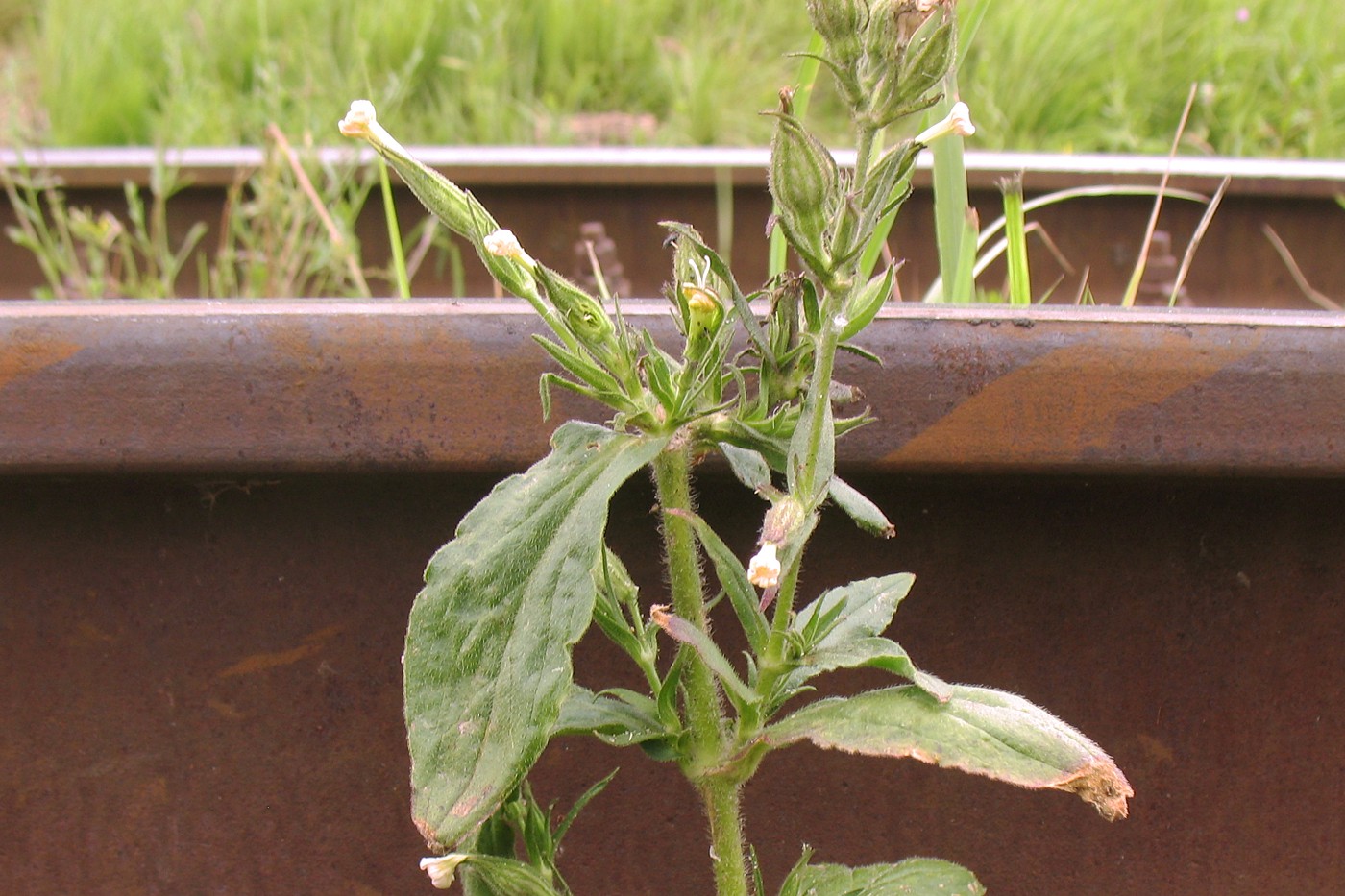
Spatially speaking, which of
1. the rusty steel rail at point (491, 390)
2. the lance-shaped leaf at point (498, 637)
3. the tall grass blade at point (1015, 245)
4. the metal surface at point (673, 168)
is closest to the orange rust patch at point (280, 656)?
the rusty steel rail at point (491, 390)

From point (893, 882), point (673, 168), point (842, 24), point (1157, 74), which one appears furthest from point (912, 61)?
point (1157, 74)

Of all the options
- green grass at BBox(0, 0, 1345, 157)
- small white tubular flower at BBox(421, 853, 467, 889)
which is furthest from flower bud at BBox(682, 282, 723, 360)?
green grass at BBox(0, 0, 1345, 157)

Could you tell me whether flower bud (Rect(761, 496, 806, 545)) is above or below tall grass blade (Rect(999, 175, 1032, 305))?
above

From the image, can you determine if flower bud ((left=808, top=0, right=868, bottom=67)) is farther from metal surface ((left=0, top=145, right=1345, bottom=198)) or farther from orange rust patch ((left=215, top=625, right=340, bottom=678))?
metal surface ((left=0, top=145, right=1345, bottom=198))

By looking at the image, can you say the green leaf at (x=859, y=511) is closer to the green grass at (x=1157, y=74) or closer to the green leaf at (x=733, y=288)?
the green leaf at (x=733, y=288)

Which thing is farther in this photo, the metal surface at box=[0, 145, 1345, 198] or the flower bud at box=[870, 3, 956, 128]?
the metal surface at box=[0, 145, 1345, 198]

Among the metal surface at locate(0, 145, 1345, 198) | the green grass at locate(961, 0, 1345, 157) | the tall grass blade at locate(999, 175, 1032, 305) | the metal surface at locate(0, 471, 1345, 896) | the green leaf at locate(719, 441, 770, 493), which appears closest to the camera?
the green leaf at locate(719, 441, 770, 493)
